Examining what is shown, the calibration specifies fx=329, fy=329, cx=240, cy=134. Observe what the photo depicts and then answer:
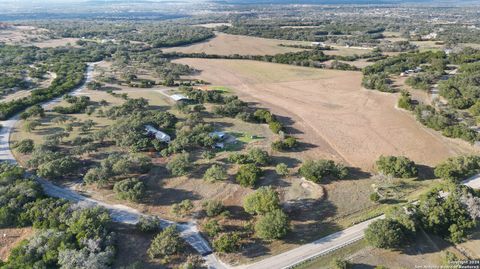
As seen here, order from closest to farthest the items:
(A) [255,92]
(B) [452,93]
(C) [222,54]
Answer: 1. (B) [452,93]
2. (A) [255,92]
3. (C) [222,54]

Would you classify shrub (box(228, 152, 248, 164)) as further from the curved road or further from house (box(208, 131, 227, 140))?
the curved road

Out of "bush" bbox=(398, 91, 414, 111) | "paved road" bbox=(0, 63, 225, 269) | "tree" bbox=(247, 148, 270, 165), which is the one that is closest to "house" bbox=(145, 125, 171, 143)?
"tree" bbox=(247, 148, 270, 165)

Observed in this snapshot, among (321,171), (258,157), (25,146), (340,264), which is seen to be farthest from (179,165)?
(25,146)

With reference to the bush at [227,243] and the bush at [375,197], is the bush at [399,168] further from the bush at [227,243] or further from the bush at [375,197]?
the bush at [227,243]

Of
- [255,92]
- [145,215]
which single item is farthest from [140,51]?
[145,215]

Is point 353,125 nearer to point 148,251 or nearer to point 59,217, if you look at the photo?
point 148,251
